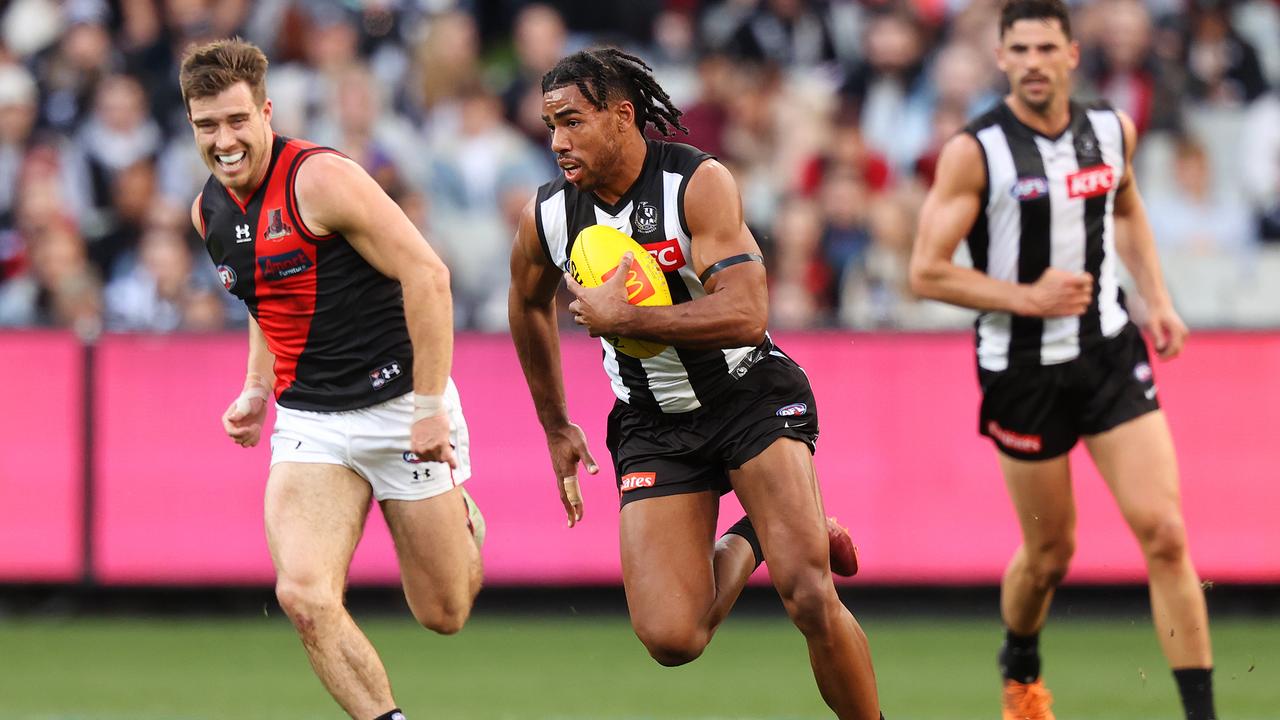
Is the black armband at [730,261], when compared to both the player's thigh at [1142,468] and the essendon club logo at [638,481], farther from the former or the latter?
the player's thigh at [1142,468]

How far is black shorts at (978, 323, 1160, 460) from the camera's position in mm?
7000

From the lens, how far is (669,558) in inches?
242

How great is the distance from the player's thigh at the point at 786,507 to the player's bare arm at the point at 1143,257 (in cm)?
198

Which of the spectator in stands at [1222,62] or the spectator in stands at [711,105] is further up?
the spectator in stands at [1222,62]

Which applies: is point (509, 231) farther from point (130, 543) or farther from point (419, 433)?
point (419, 433)

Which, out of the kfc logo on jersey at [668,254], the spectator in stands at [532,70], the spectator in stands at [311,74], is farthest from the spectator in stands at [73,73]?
the kfc logo on jersey at [668,254]

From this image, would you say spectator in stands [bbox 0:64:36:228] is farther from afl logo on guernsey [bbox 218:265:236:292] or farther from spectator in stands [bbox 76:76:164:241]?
afl logo on guernsey [bbox 218:265:236:292]

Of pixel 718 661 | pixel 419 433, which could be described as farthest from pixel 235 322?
pixel 419 433

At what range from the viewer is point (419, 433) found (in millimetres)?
5906

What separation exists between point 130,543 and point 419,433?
5.39 meters

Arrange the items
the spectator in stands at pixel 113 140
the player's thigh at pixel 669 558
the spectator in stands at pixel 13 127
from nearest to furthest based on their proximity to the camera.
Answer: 1. the player's thigh at pixel 669 558
2. the spectator in stands at pixel 113 140
3. the spectator in stands at pixel 13 127

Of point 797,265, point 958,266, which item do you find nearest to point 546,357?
point 958,266

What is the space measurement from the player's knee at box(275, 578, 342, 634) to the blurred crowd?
500 cm

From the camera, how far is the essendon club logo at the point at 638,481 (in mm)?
6258
